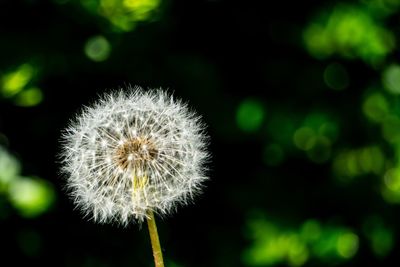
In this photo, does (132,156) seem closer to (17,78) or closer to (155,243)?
(155,243)

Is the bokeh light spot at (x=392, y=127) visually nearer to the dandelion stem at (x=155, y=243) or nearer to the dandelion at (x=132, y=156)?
the dandelion at (x=132, y=156)

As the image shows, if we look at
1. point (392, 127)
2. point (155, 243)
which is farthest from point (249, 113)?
point (155, 243)

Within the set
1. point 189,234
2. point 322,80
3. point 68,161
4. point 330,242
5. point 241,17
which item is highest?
point 241,17

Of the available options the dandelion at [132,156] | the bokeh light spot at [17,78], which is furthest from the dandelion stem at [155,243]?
→ the bokeh light spot at [17,78]

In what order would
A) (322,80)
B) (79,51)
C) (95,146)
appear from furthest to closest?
(322,80)
(79,51)
(95,146)

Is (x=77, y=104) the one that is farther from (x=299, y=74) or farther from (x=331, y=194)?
(x=331, y=194)

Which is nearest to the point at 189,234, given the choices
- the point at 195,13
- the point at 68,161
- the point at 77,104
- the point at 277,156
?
the point at 277,156

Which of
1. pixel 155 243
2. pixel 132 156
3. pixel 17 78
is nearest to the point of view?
pixel 155 243

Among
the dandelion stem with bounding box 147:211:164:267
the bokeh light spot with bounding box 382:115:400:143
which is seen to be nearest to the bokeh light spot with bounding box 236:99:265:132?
the bokeh light spot with bounding box 382:115:400:143
